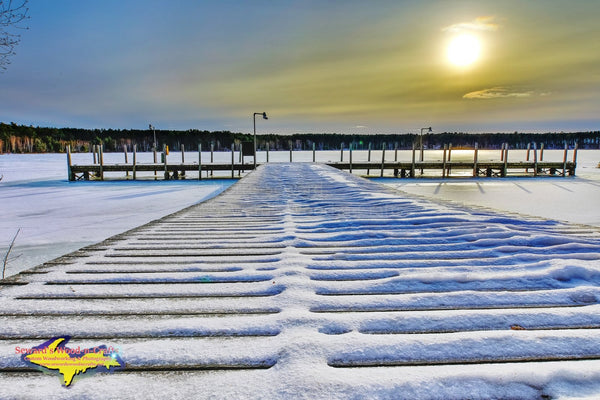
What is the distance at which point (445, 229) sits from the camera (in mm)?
3592

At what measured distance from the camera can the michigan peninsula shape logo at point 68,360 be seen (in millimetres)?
1335

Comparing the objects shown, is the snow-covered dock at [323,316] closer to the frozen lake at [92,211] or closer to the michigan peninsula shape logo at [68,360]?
the michigan peninsula shape logo at [68,360]

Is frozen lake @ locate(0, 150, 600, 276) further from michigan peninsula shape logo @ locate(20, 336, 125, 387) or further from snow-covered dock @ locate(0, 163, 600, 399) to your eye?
michigan peninsula shape logo @ locate(20, 336, 125, 387)

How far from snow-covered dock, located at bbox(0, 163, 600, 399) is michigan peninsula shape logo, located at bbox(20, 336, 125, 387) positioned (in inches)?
1.4

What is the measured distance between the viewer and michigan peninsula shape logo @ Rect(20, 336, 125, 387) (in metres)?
1.33

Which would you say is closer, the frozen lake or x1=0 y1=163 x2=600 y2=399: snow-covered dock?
x1=0 y1=163 x2=600 y2=399: snow-covered dock

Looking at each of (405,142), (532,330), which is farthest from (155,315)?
(405,142)

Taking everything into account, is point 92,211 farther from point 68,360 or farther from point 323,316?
point 323,316

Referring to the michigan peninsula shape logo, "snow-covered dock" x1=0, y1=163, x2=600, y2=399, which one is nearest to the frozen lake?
"snow-covered dock" x1=0, y1=163, x2=600, y2=399

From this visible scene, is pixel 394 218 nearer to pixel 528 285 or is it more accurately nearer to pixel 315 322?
pixel 528 285

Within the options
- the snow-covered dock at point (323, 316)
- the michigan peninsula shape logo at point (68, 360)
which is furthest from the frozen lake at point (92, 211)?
the michigan peninsula shape logo at point (68, 360)

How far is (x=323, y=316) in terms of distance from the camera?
67.4 inches

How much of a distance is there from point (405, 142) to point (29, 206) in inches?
4654

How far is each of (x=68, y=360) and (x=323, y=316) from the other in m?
1.06
